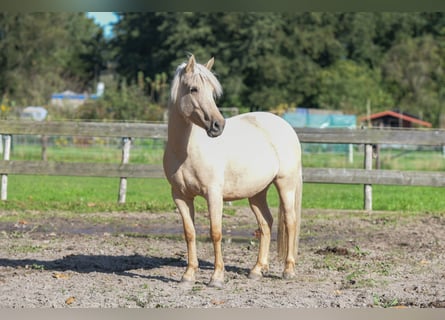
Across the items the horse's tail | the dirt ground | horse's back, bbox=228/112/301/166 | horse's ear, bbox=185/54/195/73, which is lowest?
the dirt ground

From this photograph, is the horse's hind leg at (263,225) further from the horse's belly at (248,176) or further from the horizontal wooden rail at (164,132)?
the horizontal wooden rail at (164,132)

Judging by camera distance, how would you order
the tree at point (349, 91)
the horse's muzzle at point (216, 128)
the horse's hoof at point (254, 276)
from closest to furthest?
1. the horse's muzzle at point (216, 128)
2. the horse's hoof at point (254, 276)
3. the tree at point (349, 91)

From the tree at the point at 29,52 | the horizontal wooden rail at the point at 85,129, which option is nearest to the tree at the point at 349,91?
the tree at the point at 29,52

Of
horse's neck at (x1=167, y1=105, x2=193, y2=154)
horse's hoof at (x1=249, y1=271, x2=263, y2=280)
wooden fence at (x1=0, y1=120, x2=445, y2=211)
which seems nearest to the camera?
horse's neck at (x1=167, y1=105, x2=193, y2=154)

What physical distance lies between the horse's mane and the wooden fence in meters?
5.73

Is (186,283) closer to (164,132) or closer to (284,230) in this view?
(284,230)

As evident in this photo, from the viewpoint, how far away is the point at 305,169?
11539 mm

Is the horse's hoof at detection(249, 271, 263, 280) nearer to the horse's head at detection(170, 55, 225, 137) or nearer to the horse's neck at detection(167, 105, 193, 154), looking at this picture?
the horse's neck at detection(167, 105, 193, 154)

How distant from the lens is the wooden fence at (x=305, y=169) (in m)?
11.6

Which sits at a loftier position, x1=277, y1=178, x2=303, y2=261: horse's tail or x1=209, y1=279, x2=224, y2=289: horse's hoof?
x1=277, y1=178, x2=303, y2=261: horse's tail

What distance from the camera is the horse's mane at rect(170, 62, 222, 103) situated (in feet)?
18.9

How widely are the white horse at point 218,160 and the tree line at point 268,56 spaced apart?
38.7 m

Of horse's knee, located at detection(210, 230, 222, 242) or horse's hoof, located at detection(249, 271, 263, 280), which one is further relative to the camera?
horse's hoof, located at detection(249, 271, 263, 280)


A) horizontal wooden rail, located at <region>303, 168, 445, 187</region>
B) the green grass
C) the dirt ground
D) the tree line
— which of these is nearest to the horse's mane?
the dirt ground
